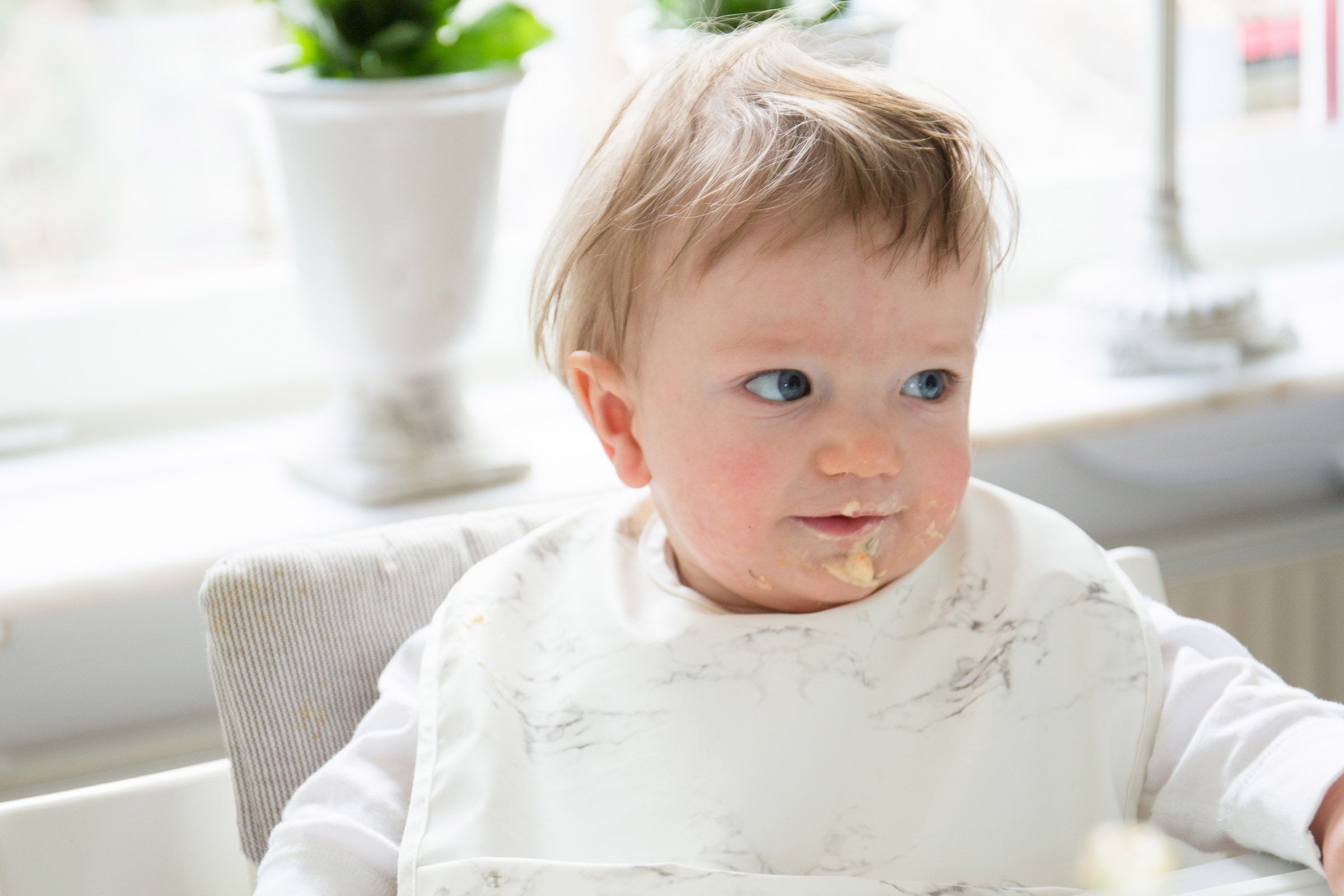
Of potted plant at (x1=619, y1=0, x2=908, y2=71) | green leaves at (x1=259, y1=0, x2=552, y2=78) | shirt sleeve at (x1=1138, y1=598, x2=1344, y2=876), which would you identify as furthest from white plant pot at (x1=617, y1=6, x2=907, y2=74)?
shirt sleeve at (x1=1138, y1=598, x2=1344, y2=876)

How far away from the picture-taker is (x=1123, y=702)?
726mm

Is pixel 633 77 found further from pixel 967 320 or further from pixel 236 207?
pixel 236 207

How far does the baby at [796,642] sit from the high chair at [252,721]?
4 centimetres

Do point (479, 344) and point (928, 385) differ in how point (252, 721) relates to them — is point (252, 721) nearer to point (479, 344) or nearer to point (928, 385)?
point (928, 385)

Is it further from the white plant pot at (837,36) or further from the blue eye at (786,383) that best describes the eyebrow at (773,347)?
the white plant pot at (837,36)

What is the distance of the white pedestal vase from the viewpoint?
107 cm

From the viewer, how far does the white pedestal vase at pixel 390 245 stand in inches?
42.0

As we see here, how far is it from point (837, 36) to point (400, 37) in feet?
1.15

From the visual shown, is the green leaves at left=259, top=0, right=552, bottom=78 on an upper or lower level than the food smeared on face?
upper

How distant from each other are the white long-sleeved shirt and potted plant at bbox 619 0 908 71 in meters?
0.55

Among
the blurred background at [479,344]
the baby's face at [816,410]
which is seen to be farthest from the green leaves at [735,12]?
the baby's face at [816,410]

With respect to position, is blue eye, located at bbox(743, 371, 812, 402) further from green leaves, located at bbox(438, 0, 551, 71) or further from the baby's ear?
green leaves, located at bbox(438, 0, 551, 71)

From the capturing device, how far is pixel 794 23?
1089 mm

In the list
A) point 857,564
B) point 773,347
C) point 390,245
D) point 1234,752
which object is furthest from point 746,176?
point 390,245
